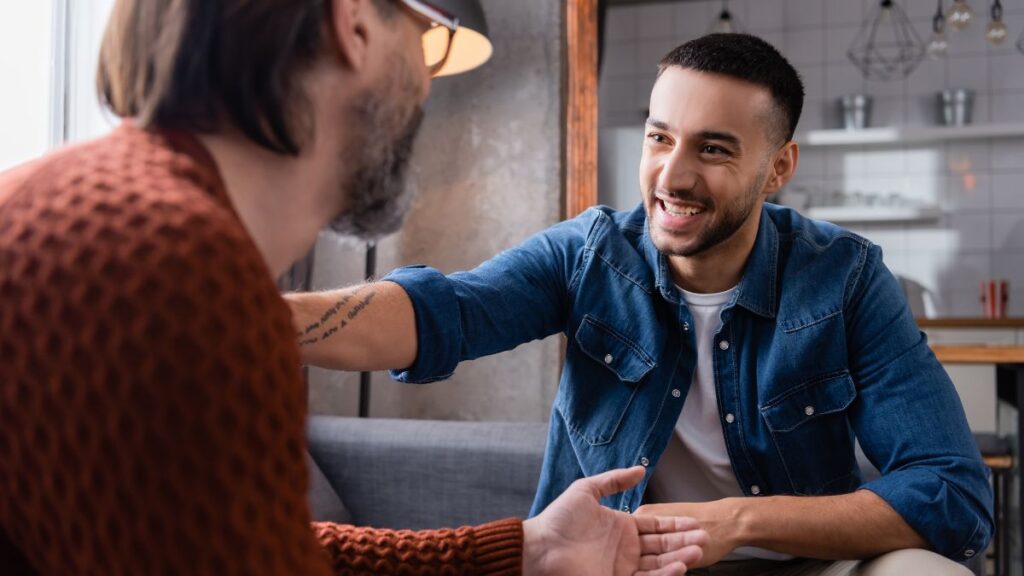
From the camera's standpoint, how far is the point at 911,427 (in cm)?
127

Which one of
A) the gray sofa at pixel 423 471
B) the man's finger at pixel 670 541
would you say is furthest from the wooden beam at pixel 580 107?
the man's finger at pixel 670 541

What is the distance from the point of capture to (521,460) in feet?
6.02

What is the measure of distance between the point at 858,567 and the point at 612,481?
385 millimetres

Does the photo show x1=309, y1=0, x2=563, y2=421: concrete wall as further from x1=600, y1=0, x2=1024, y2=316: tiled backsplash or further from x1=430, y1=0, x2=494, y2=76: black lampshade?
x1=600, y1=0, x2=1024, y2=316: tiled backsplash

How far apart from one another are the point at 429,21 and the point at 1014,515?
240 centimetres

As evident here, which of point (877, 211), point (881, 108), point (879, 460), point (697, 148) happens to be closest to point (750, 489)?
point (879, 460)

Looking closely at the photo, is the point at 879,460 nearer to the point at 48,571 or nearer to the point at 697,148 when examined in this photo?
the point at 697,148

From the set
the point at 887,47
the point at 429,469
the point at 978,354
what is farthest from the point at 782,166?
the point at 887,47

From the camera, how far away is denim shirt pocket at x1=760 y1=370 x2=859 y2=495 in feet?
4.39

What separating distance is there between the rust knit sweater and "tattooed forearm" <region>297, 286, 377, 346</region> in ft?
2.01

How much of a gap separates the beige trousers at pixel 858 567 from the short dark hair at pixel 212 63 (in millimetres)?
924

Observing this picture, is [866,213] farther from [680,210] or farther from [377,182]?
[377,182]

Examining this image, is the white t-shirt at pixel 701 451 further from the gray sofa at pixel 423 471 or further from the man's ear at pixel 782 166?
the gray sofa at pixel 423 471

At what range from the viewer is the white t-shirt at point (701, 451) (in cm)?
138
